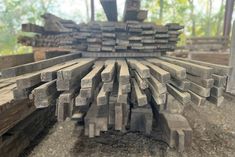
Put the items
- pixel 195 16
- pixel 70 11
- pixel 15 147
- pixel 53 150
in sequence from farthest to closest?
pixel 70 11
pixel 195 16
pixel 53 150
pixel 15 147

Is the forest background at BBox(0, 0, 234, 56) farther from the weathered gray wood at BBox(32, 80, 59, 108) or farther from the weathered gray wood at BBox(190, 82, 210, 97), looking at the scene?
the weathered gray wood at BBox(32, 80, 59, 108)

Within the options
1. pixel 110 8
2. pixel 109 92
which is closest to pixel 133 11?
pixel 110 8

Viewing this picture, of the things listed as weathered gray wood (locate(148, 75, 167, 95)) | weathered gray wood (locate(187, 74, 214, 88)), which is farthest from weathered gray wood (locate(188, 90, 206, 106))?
weathered gray wood (locate(148, 75, 167, 95))

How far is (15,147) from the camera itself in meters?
2.62

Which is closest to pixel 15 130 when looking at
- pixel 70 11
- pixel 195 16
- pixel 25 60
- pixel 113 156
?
pixel 113 156

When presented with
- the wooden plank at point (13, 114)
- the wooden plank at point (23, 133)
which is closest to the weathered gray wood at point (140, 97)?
the wooden plank at point (13, 114)

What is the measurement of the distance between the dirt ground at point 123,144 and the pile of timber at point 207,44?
19.6 ft

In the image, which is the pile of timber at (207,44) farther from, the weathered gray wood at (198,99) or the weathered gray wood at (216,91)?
the weathered gray wood at (198,99)

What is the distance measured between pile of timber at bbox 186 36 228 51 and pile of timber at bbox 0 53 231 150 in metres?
7.29

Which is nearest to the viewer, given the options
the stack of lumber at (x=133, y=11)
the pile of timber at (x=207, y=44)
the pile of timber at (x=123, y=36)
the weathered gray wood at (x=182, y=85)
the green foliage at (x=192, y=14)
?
the weathered gray wood at (x=182, y=85)

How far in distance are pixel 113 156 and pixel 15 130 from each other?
1.24 meters

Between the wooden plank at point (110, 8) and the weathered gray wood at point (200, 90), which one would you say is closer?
the weathered gray wood at point (200, 90)

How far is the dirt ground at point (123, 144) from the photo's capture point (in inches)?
113

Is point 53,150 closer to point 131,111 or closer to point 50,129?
point 50,129
